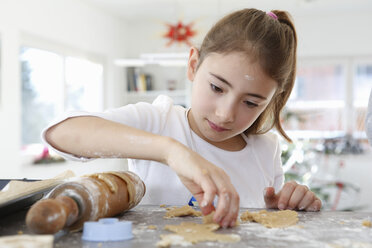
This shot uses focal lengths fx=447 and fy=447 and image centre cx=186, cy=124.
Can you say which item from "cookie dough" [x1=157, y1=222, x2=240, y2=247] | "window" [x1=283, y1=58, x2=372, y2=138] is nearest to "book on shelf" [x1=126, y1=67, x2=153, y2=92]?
"window" [x1=283, y1=58, x2=372, y2=138]

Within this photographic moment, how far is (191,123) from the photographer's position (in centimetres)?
131

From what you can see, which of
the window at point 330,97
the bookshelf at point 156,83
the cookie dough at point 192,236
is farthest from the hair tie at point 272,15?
the bookshelf at point 156,83

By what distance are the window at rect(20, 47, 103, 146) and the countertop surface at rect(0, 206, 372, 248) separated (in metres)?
4.06

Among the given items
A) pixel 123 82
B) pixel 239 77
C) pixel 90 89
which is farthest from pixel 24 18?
pixel 239 77

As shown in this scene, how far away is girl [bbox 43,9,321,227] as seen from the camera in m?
0.78

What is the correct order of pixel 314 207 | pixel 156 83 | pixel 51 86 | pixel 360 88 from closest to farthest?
pixel 314 207 < pixel 51 86 < pixel 360 88 < pixel 156 83

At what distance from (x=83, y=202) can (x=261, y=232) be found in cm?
28

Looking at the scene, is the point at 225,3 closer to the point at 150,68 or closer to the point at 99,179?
the point at 150,68

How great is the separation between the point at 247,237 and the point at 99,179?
287mm

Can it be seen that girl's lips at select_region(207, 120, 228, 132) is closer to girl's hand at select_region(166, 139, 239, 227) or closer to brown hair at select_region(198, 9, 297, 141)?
brown hair at select_region(198, 9, 297, 141)

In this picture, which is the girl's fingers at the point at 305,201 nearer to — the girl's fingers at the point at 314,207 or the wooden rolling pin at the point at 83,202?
A: the girl's fingers at the point at 314,207

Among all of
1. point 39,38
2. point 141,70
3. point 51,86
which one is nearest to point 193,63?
point 39,38

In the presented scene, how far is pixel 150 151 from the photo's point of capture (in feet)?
2.69

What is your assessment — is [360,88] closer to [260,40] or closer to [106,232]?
[260,40]
